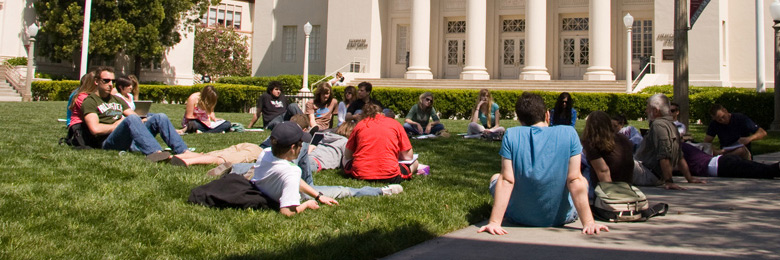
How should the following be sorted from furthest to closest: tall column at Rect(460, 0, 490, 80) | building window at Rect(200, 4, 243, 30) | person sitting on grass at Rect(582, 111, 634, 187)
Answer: building window at Rect(200, 4, 243, 30), tall column at Rect(460, 0, 490, 80), person sitting on grass at Rect(582, 111, 634, 187)

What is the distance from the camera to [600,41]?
29.0 m

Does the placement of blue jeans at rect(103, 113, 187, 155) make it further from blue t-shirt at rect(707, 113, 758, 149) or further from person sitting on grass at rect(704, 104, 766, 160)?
blue t-shirt at rect(707, 113, 758, 149)

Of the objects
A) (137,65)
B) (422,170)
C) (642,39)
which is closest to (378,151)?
(422,170)

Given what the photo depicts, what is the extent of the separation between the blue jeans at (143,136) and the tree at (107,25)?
103 ft

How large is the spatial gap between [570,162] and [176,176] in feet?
14.0

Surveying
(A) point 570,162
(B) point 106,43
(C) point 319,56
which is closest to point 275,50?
(C) point 319,56

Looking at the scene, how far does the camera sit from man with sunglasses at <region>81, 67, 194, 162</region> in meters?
8.32

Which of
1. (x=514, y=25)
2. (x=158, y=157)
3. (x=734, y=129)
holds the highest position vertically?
(x=514, y=25)

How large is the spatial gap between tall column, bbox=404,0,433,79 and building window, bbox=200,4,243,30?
96.4ft

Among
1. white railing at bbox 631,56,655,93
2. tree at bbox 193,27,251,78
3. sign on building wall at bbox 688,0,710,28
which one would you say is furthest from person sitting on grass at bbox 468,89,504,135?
tree at bbox 193,27,251,78

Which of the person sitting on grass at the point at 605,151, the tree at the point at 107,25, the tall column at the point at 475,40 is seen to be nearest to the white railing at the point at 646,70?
the tall column at the point at 475,40

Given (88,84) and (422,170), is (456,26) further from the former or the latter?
(88,84)

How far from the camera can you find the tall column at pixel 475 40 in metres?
31.5

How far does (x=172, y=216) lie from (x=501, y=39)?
30.8 m
